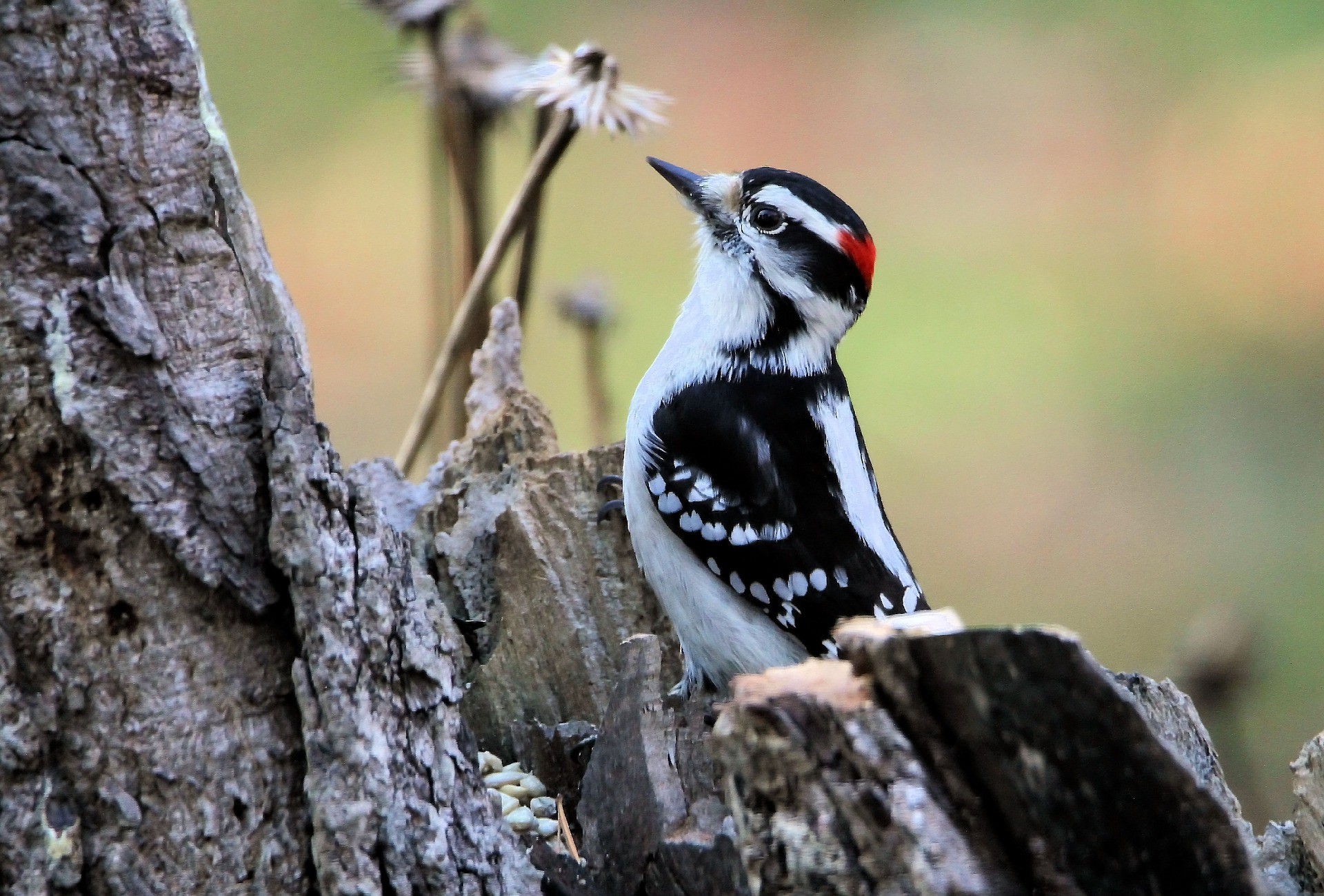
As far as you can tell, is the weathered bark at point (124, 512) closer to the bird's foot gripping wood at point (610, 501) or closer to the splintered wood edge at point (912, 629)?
the splintered wood edge at point (912, 629)

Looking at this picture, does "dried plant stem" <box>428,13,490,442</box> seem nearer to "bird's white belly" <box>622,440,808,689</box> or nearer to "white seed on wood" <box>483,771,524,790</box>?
"bird's white belly" <box>622,440,808,689</box>

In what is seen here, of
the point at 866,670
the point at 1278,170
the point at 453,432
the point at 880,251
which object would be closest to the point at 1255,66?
the point at 1278,170

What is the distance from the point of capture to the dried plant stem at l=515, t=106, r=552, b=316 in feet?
10.9

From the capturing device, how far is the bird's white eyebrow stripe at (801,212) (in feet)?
10.5

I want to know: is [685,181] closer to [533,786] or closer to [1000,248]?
[533,786]

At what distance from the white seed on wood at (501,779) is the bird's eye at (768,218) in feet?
5.05

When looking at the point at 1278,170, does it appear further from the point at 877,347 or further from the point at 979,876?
the point at 979,876

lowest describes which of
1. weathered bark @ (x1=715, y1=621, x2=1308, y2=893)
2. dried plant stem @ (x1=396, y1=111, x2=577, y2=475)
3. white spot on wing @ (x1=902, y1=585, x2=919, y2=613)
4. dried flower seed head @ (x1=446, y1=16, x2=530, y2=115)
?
weathered bark @ (x1=715, y1=621, x2=1308, y2=893)

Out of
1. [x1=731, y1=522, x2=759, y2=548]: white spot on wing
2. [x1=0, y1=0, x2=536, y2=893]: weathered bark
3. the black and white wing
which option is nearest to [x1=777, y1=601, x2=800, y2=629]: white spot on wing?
the black and white wing

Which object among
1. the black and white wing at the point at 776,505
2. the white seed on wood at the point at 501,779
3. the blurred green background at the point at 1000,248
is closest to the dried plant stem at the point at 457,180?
the black and white wing at the point at 776,505

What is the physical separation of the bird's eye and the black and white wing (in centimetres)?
42

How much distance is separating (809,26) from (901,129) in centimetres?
87

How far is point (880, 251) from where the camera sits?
7.25m

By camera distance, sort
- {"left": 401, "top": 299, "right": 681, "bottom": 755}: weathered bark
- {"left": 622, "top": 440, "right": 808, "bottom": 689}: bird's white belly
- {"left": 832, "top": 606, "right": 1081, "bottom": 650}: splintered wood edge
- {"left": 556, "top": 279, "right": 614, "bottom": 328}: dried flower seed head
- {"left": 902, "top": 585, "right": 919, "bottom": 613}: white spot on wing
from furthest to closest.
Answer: {"left": 556, "top": 279, "right": 614, "bottom": 328}: dried flower seed head
{"left": 902, "top": 585, "right": 919, "bottom": 613}: white spot on wing
{"left": 622, "top": 440, "right": 808, "bottom": 689}: bird's white belly
{"left": 401, "top": 299, "right": 681, "bottom": 755}: weathered bark
{"left": 832, "top": 606, "right": 1081, "bottom": 650}: splintered wood edge
